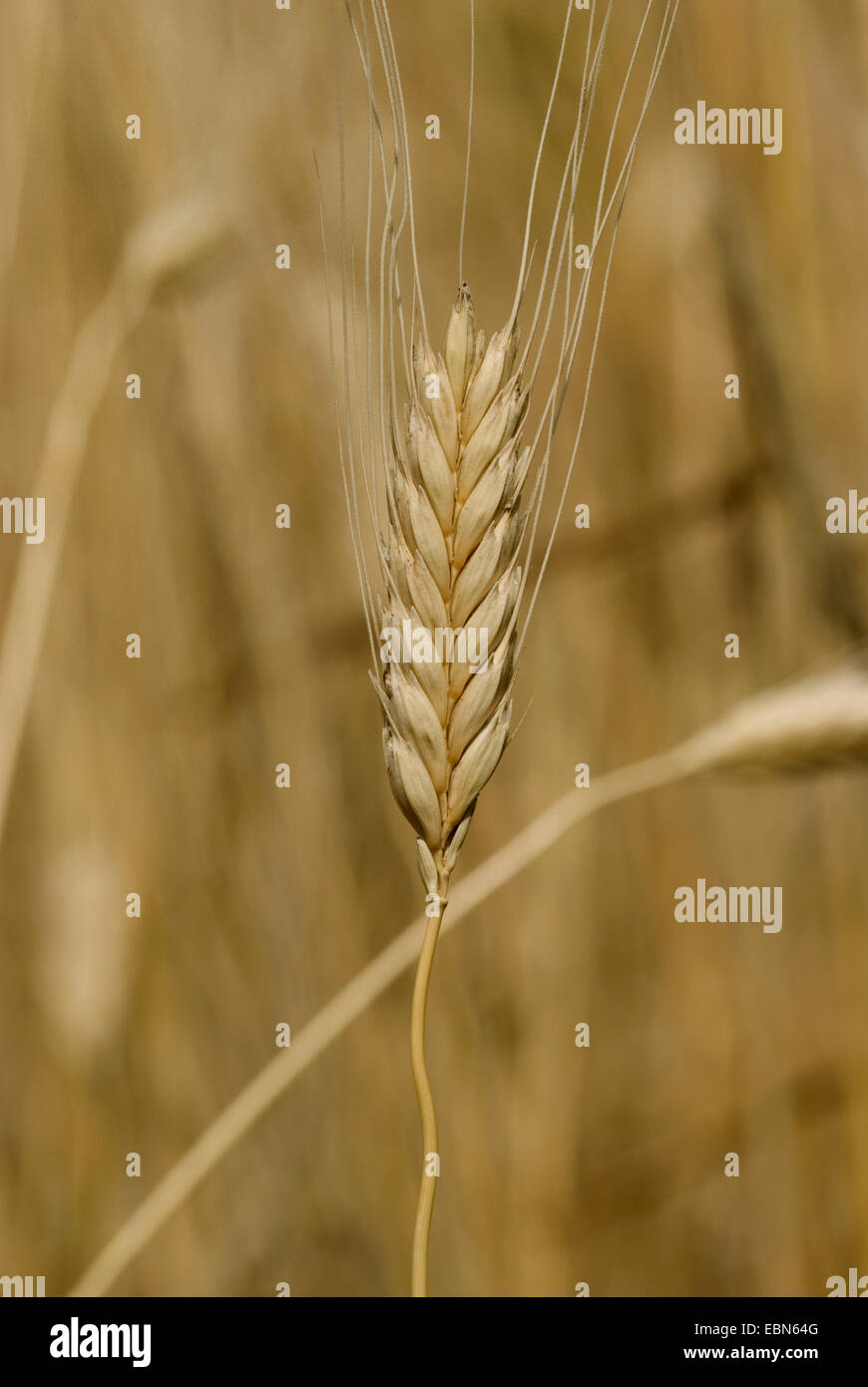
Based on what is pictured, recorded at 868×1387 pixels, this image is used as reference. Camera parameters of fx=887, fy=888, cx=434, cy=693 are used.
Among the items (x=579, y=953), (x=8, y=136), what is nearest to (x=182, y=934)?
(x=579, y=953)

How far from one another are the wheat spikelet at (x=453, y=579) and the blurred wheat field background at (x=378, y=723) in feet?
0.82

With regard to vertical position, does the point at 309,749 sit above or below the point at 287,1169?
above

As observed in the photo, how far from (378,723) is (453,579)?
27 centimetres

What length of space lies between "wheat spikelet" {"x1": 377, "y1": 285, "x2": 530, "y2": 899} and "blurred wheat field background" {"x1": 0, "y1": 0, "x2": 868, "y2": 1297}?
25 centimetres

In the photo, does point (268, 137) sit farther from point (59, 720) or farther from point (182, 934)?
point (182, 934)

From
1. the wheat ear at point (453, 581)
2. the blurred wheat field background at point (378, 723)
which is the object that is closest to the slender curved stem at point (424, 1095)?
the wheat ear at point (453, 581)

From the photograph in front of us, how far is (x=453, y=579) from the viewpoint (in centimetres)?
34

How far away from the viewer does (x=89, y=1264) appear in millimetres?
557

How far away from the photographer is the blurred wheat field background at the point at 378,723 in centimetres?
56

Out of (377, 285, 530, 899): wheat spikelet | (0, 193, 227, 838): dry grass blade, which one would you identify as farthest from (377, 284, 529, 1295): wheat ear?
(0, 193, 227, 838): dry grass blade

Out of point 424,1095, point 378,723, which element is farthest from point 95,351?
point 424,1095

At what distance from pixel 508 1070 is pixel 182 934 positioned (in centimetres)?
23

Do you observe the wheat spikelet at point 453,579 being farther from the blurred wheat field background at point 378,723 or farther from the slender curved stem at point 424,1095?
the blurred wheat field background at point 378,723

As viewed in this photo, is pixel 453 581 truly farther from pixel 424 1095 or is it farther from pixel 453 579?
pixel 424 1095
